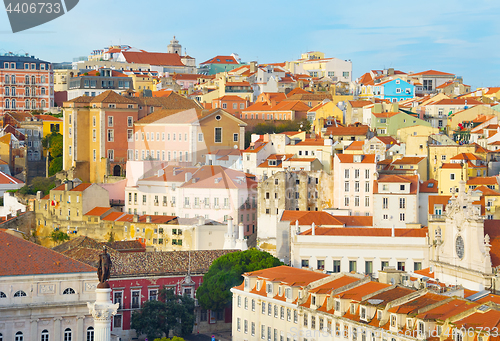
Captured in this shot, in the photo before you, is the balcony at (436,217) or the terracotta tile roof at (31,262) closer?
the terracotta tile roof at (31,262)

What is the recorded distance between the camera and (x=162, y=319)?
5156 cm

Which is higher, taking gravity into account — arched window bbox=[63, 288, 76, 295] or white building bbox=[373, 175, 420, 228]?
white building bbox=[373, 175, 420, 228]

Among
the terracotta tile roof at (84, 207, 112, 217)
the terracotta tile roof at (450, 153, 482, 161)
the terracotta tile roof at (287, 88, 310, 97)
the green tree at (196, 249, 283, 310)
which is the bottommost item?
the green tree at (196, 249, 283, 310)

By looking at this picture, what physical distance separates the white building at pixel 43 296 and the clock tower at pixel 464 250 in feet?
56.3

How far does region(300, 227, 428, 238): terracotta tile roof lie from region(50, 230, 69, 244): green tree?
2209 cm

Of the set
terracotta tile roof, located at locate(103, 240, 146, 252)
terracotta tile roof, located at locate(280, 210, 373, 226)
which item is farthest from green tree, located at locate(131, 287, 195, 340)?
terracotta tile roof, located at locate(103, 240, 146, 252)

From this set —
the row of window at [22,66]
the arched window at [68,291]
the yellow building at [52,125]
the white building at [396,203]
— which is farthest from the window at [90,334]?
the row of window at [22,66]

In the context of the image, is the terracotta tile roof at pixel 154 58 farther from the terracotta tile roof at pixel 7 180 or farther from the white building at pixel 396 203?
the white building at pixel 396 203

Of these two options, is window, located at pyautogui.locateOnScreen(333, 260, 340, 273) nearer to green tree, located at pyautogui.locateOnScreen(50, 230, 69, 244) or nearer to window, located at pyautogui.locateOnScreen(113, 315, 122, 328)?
window, located at pyautogui.locateOnScreen(113, 315, 122, 328)

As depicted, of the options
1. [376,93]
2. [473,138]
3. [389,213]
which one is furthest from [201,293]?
[376,93]

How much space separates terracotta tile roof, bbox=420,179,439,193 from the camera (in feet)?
206

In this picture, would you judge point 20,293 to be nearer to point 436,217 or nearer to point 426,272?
point 426,272

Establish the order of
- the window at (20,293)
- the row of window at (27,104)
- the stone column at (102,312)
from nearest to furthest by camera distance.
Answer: the stone column at (102,312) → the window at (20,293) → the row of window at (27,104)

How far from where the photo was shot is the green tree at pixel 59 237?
73000mm
